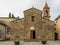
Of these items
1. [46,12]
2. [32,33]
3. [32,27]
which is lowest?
[32,33]

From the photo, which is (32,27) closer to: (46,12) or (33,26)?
(33,26)

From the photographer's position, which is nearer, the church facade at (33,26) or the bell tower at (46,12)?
the church facade at (33,26)

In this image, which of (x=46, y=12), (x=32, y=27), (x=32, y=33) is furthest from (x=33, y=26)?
(x=46, y=12)

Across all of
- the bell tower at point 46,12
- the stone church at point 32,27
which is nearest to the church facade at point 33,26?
the stone church at point 32,27

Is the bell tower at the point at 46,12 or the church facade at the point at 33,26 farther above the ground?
the bell tower at the point at 46,12

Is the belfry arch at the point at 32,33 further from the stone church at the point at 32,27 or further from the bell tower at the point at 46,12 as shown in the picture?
the bell tower at the point at 46,12

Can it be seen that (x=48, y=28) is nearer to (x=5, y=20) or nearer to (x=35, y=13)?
(x=35, y=13)

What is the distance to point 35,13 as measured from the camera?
5222 cm

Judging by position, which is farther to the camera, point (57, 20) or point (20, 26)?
point (57, 20)

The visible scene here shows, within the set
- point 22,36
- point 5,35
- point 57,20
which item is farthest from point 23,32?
point 57,20

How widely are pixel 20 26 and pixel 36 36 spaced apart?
4.46m

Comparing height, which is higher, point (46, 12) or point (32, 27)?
point (46, 12)

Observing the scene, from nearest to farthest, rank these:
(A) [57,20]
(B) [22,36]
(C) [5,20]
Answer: (B) [22,36] → (A) [57,20] → (C) [5,20]

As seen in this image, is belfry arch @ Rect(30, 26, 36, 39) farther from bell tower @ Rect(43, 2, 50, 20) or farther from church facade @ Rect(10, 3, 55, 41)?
bell tower @ Rect(43, 2, 50, 20)
